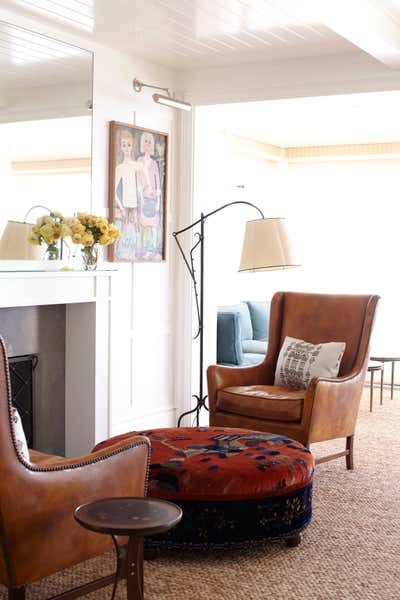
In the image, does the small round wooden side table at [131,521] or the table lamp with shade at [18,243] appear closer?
the small round wooden side table at [131,521]

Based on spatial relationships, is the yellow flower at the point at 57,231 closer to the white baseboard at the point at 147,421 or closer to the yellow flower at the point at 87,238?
the yellow flower at the point at 87,238

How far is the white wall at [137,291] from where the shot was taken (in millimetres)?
5242

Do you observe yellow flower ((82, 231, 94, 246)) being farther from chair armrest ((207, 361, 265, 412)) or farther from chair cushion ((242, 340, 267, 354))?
chair cushion ((242, 340, 267, 354))

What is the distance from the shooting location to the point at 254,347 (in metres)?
7.60

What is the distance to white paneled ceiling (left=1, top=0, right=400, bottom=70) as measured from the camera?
13.9 ft

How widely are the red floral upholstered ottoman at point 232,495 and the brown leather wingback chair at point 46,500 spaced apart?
507mm

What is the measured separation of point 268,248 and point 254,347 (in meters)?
2.79

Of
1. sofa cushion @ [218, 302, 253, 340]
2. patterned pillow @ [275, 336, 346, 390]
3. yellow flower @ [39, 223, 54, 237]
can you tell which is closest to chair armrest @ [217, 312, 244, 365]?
sofa cushion @ [218, 302, 253, 340]

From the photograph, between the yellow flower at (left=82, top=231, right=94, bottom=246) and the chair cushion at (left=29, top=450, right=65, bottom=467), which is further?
the yellow flower at (left=82, top=231, right=94, bottom=246)

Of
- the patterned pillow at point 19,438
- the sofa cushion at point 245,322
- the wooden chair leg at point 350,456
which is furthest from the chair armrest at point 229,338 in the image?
the patterned pillow at point 19,438

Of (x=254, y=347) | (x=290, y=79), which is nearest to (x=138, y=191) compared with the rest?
(x=290, y=79)

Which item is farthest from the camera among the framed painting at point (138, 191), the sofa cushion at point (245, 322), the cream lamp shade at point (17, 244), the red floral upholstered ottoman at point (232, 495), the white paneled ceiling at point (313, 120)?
the sofa cushion at point (245, 322)

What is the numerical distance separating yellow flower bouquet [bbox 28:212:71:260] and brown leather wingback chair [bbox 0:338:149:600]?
2.07 m

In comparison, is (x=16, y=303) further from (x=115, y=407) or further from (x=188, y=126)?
(x=188, y=126)
